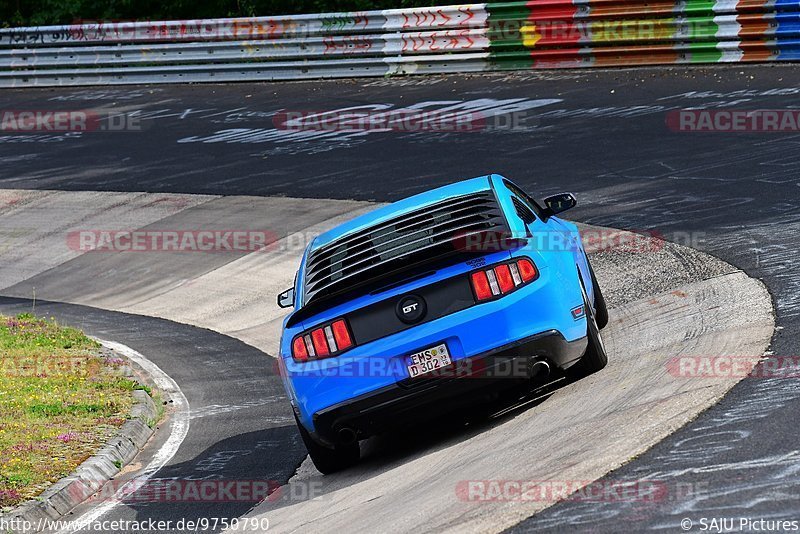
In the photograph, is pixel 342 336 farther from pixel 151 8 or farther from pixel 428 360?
pixel 151 8

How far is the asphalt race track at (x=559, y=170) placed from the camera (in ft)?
20.1

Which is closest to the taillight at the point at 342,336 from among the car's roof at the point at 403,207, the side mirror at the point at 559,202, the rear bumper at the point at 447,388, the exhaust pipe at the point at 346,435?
the rear bumper at the point at 447,388

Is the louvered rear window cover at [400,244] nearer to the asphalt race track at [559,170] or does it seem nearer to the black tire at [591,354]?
the black tire at [591,354]

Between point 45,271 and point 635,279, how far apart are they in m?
8.99

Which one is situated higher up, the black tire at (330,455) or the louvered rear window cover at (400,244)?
the louvered rear window cover at (400,244)

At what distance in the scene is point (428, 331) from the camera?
7.28m

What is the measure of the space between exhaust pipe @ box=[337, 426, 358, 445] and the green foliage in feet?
74.6

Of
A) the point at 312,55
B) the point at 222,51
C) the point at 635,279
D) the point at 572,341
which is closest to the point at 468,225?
the point at 572,341

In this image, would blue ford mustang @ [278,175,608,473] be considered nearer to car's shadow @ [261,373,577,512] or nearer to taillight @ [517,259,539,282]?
taillight @ [517,259,539,282]

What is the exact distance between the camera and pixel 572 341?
24.9 ft

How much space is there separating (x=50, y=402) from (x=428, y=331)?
4402 millimetres

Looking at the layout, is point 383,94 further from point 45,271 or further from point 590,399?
point 590,399

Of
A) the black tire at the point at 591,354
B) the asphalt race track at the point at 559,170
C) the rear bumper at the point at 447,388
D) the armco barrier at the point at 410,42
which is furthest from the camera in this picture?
the armco barrier at the point at 410,42

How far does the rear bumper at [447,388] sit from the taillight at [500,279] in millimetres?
325
